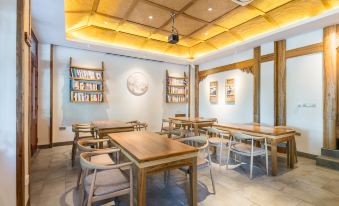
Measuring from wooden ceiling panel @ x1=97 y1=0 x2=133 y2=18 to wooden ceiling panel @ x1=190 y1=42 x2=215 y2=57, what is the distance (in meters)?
2.87

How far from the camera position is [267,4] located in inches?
132

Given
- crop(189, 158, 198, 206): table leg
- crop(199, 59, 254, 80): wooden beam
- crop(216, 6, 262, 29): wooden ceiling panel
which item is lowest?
crop(189, 158, 198, 206): table leg

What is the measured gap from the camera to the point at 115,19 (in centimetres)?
400

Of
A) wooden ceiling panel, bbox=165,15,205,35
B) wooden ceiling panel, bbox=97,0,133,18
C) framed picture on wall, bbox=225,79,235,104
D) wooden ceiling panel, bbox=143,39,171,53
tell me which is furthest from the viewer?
framed picture on wall, bbox=225,79,235,104

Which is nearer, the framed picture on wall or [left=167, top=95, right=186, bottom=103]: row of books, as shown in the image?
the framed picture on wall

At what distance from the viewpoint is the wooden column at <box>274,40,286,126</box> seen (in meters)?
4.29

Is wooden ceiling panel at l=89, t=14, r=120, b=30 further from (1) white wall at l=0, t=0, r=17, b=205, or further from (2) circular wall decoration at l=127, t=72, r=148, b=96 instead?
(1) white wall at l=0, t=0, r=17, b=205

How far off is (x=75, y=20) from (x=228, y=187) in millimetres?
4562

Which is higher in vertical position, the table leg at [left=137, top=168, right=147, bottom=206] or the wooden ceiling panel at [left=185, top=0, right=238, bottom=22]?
the wooden ceiling panel at [left=185, top=0, right=238, bottom=22]

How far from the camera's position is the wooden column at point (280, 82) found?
429 centimetres

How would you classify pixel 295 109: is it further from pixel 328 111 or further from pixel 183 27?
pixel 183 27

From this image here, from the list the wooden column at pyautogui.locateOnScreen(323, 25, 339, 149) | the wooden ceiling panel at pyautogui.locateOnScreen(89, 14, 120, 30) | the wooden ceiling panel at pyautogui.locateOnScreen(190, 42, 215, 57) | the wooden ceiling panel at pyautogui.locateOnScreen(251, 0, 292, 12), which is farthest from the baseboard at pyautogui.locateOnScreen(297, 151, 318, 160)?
the wooden ceiling panel at pyautogui.locateOnScreen(89, 14, 120, 30)

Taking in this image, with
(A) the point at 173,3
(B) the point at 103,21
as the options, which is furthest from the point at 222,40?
(B) the point at 103,21

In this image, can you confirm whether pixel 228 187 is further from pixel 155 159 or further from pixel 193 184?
pixel 155 159
